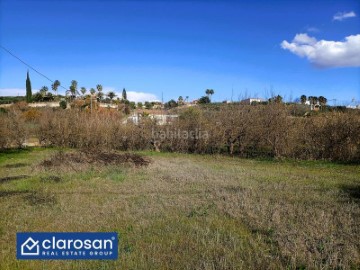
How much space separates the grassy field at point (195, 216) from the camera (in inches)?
167

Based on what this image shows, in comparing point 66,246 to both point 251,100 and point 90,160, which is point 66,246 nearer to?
point 90,160

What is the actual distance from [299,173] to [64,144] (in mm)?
15967

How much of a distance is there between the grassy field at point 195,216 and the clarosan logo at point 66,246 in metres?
0.15

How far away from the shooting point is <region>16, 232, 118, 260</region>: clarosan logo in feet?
14.5

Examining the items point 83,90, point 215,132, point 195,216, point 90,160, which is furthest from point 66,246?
point 83,90

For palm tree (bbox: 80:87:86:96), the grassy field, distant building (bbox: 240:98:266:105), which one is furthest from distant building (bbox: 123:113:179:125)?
palm tree (bbox: 80:87:86:96)

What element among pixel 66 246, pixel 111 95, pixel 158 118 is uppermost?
pixel 111 95

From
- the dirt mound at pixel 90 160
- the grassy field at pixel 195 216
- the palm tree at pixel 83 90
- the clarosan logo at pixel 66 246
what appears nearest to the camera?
the grassy field at pixel 195 216

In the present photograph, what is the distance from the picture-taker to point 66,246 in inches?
182

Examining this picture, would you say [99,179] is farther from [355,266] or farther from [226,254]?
[355,266]

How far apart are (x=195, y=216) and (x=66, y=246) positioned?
243cm

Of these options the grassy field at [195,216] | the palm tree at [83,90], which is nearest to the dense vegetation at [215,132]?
the grassy field at [195,216]

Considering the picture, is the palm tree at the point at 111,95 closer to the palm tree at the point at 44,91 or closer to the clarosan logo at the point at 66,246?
the palm tree at the point at 44,91

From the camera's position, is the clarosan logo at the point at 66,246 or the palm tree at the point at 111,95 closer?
the clarosan logo at the point at 66,246
